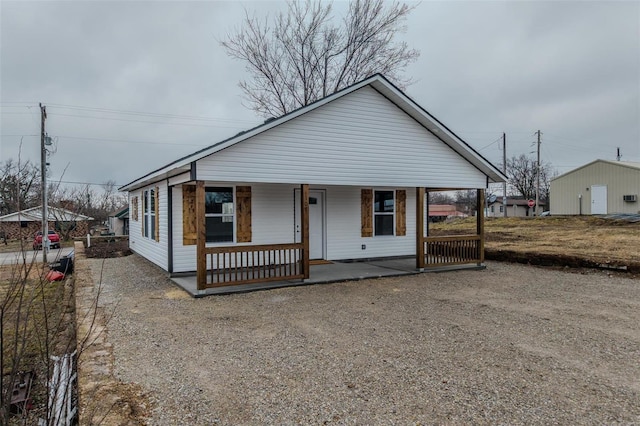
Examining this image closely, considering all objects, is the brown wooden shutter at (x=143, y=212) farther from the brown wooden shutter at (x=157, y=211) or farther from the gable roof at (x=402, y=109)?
the brown wooden shutter at (x=157, y=211)

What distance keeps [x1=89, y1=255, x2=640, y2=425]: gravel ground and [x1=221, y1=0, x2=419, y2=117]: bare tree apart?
48.2 ft

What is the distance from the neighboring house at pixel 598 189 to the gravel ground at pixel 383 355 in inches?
870

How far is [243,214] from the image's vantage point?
9.52 metres

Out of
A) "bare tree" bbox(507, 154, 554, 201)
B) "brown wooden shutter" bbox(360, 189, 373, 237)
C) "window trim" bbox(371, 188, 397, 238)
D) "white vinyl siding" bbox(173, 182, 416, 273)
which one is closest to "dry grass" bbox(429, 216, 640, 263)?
"white vinyl siding" bbox(173, 182, 416, 273)

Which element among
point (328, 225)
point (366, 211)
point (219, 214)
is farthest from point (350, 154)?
point (219, 214)

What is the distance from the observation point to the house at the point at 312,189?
7.66 metres

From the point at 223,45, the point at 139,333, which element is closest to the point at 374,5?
the point at 223,45

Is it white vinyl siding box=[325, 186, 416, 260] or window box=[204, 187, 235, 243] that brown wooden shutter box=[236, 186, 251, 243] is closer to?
window box=[204, 187, 235, 243]

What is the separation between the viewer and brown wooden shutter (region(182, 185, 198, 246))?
Answer: 9.04 metres

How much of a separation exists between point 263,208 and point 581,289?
7.42 meters

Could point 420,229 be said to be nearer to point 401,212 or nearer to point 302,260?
point 401,212

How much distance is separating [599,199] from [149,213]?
2870 cm

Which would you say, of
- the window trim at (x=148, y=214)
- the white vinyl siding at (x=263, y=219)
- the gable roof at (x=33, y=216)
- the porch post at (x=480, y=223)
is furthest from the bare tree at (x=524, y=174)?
the gable roof at (x=33, y=216)

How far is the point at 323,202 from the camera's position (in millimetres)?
10945
